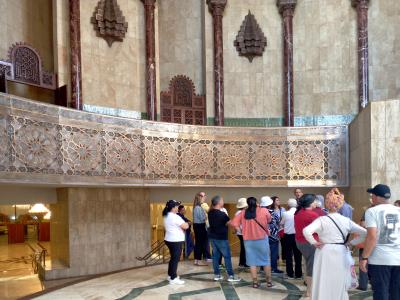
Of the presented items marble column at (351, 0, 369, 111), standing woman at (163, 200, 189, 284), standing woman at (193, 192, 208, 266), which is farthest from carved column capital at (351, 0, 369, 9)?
standing woman at (163, 200, 189, 284)

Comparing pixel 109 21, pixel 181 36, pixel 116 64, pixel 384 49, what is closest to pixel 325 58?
pixel 384 49

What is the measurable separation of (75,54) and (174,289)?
6478mm

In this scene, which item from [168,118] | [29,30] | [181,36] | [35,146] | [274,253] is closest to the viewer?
[274,253]

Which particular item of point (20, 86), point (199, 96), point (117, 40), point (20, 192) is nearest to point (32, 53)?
point (20, 86)

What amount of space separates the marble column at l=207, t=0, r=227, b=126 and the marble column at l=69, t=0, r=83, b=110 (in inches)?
144

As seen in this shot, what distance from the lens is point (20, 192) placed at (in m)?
9.16

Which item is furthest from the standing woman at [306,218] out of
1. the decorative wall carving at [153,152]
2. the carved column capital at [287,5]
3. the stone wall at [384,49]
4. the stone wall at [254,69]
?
the carved column capital at [287,5]

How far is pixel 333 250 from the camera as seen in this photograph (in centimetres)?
401

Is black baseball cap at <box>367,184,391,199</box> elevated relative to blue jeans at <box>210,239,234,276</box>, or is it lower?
elevated

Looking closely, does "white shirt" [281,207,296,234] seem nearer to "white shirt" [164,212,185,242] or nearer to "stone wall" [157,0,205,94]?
"white shirt" [164,212,185,242]

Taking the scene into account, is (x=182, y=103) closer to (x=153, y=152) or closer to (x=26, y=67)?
(x=153, y=152)

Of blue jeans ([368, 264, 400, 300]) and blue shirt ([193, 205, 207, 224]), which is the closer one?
blue jeans ([368, 264, 400, 300])

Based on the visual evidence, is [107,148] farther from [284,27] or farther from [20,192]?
[284,27]

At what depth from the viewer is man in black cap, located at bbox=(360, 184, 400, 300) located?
3.79m
